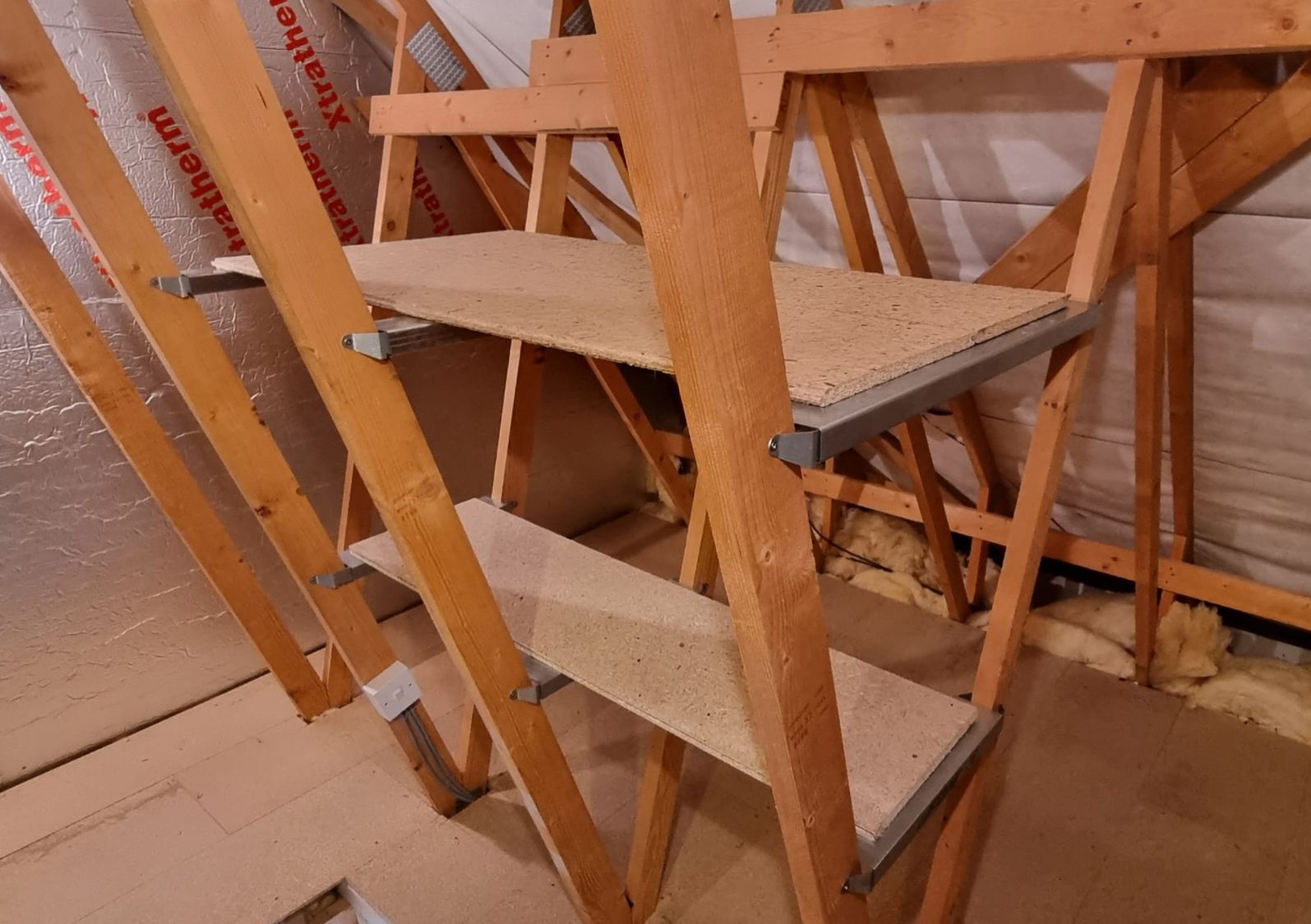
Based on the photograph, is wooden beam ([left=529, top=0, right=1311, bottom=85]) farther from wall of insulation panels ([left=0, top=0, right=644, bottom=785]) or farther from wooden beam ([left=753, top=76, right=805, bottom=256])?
wall of insulation panels ([left=0, top=0, right=644, bottom=785])

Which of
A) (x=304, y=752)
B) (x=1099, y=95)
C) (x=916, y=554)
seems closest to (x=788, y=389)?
(x=1099, y=95)

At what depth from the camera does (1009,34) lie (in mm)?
914

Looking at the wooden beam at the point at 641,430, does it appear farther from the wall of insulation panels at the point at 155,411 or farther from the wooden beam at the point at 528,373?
the wooden beam at the point at 528,373

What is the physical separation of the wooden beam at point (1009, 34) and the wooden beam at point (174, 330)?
2.97 feet

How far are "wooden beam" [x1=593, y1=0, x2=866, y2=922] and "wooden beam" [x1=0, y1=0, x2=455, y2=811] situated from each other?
3.11 ft

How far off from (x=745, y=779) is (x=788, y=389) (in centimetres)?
118

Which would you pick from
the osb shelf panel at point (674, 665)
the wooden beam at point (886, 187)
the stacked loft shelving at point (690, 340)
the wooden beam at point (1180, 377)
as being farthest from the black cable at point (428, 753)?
the wooden beam at point (1180, 377)

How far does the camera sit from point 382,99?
155 cm

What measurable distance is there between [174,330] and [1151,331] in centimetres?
143

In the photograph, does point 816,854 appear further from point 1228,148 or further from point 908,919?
point 1228,148

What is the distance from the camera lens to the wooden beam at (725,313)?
1.57ft

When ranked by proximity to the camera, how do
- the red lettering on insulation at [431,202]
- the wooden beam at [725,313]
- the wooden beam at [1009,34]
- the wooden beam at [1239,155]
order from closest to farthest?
the wooden beam at [725,313], the wooden beam at [1009,34], the wooden beam at [1239,155], the red lettering on insulation at [431,202]

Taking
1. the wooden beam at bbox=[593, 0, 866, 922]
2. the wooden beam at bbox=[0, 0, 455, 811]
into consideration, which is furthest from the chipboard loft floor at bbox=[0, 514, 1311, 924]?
the wooden beam at bbox=[593, 0, 866, 922]

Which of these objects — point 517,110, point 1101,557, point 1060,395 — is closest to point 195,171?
point 517,110
